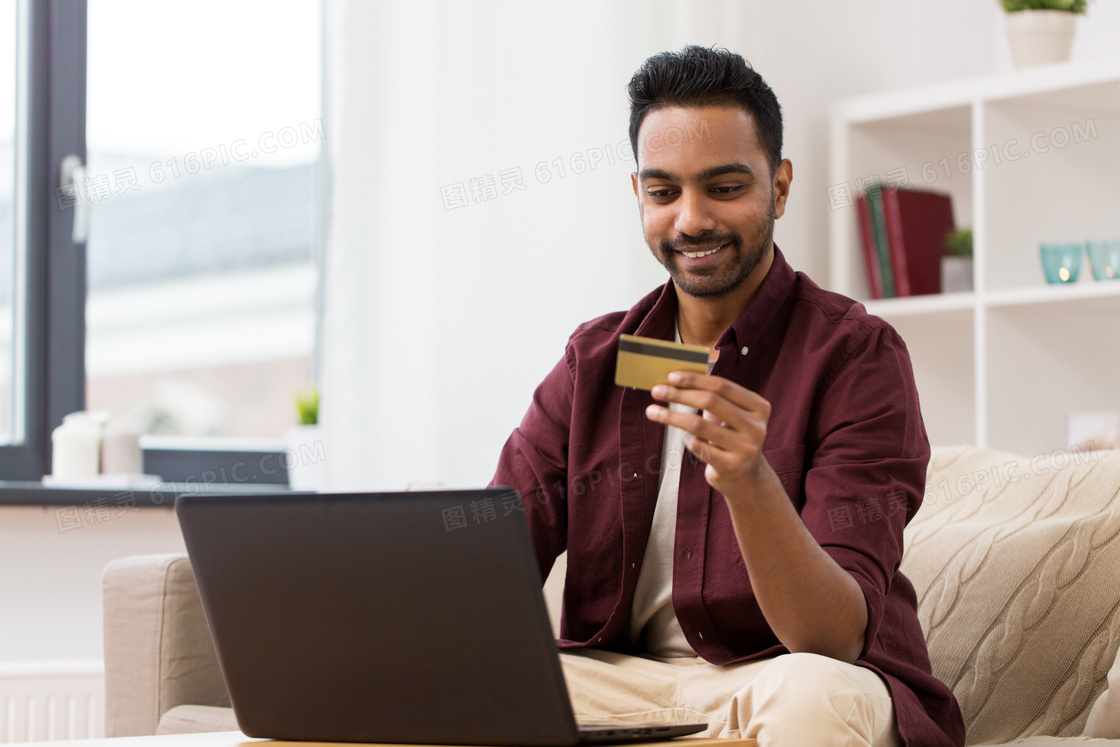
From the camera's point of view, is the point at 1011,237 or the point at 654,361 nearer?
the point at 654,361

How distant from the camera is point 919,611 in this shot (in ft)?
5.06

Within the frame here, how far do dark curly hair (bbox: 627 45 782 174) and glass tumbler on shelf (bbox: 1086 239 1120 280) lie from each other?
3.93 feet

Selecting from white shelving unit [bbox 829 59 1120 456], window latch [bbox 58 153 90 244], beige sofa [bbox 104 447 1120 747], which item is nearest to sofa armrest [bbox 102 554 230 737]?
beige sofa [bbox 104 447 1120 747]

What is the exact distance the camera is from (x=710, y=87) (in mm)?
1347

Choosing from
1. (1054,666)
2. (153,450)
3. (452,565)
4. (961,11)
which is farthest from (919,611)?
(961,11)

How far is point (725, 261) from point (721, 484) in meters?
0.40

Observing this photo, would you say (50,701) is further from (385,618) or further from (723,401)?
(723,401)

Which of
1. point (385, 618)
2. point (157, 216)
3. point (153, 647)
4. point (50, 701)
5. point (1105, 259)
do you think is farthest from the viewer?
point (157, 216)

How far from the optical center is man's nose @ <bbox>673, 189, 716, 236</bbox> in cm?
131

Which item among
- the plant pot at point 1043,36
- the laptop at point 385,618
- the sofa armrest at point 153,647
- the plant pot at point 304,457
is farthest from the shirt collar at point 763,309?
the plant pot at point 1043,36

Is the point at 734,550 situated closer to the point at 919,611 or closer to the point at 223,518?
the point at 919,611

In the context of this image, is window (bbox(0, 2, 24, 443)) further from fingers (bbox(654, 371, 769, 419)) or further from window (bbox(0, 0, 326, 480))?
fingers (bbox(654, 371, 769, 419))

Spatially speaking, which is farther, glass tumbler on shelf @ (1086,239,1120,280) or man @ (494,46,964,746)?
glass tumbler on shelf @ (1086,239,1120,280)

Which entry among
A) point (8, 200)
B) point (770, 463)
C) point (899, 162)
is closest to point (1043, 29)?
point (899, 162)
